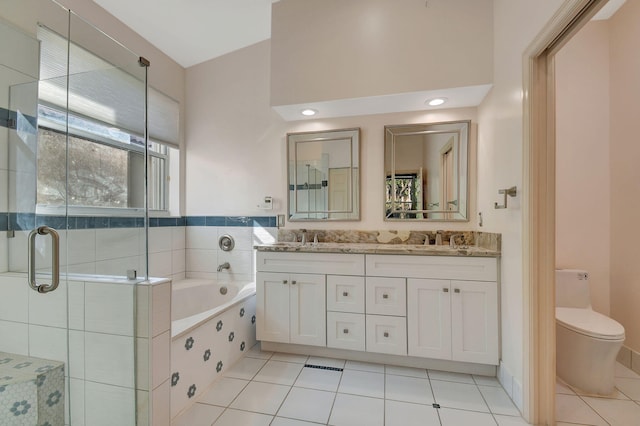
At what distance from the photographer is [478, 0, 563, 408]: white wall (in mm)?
1503

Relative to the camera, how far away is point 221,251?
2805 mm

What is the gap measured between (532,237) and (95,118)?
9.29 ft

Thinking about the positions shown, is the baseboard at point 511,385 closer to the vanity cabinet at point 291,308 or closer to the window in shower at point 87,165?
the vanity cabinet at point 291,308

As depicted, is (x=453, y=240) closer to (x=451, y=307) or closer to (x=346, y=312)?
(x=451, y=307)

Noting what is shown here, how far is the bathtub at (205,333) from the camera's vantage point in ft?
5.06

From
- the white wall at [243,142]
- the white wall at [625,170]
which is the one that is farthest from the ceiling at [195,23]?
the white wall at [625,170]

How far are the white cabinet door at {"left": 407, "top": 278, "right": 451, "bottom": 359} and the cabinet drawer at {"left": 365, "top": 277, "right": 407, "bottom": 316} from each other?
5cm

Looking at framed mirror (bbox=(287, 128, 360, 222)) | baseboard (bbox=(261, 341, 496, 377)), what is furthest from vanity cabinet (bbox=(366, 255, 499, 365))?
framed mirror (bbox=(287, 128, 360, 222))

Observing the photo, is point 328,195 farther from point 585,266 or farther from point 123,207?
point 585,266

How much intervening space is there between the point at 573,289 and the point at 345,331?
5.54 feet

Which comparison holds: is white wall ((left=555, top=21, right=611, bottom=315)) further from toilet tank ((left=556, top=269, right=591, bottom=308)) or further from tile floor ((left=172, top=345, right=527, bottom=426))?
tile floor ((left=172, top=345, right=527, bottom=426))

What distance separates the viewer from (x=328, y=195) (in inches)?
100

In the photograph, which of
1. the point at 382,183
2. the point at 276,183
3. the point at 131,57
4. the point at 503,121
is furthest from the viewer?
the point at 276,183

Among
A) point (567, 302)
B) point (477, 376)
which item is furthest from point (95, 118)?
point (567, 302)
